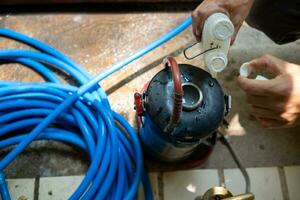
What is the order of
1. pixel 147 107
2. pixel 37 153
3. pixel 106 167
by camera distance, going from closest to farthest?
pixel 147 107
pixel 106 167
pixel 37 153

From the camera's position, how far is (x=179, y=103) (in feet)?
2.93

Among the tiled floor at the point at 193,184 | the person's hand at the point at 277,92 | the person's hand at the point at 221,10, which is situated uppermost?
the person's hand at the point at 221,10

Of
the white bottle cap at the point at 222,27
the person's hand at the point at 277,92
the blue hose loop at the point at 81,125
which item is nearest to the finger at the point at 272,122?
the person's hand at the point at 277,92

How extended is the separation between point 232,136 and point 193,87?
40cm

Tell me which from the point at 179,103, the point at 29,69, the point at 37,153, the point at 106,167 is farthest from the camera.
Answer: the point at 29,69

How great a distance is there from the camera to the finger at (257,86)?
0.95m

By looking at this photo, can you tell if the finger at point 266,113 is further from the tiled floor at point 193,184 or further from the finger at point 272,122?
the tiled floor at point 193,184

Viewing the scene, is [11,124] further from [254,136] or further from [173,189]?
[254,136]

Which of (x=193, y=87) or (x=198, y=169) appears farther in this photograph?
(x=198, y=169)

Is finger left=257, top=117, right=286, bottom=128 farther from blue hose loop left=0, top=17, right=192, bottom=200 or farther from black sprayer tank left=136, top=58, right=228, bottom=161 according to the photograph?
blue hose loop left=0, top=17, right=192, bottom=200

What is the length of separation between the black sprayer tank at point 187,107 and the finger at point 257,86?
11 centimetres

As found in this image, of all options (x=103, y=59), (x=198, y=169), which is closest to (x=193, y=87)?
(x=198, y=169)

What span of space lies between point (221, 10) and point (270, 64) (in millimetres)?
195

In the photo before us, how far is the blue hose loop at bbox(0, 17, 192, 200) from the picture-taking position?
1.21 m
